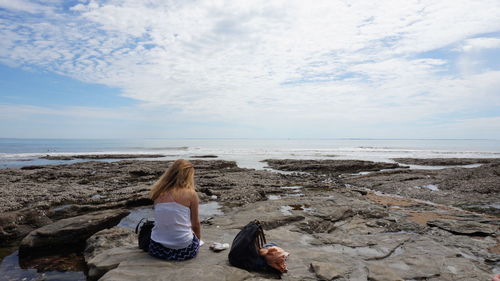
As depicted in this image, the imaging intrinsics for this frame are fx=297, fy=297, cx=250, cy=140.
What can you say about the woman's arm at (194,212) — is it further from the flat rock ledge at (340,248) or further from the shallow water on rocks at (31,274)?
the shallow water on rocks at (31,274)

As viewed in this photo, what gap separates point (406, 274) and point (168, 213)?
5.10 metres

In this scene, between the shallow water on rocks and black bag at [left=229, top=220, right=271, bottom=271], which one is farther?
the shallow water on rocks

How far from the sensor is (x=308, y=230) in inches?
402

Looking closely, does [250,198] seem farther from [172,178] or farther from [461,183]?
[461,183]

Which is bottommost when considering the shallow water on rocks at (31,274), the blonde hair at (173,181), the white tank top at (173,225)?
the shallow water on rocks at (31,274)

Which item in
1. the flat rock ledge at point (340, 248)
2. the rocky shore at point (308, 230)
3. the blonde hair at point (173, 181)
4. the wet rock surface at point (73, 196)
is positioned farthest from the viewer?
the wet rock surface at point (73, 196)

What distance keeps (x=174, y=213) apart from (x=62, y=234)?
5394mm

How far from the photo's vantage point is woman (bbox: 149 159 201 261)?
5.57m

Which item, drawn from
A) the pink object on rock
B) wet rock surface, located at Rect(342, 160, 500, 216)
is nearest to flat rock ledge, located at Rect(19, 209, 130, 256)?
the pink object on rock

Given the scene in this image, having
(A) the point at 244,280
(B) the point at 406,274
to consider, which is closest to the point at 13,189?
(A) the point at 244,280

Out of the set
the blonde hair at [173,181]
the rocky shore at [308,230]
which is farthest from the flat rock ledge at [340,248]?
the blonde hair at [173,181]

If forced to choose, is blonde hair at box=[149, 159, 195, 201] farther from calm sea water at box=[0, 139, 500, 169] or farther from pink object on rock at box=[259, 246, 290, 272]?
calm sea water at box=[0, 139, 500, 169]

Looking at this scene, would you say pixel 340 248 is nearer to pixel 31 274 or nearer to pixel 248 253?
pixel 248 253

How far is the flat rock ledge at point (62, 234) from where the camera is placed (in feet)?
27.1
